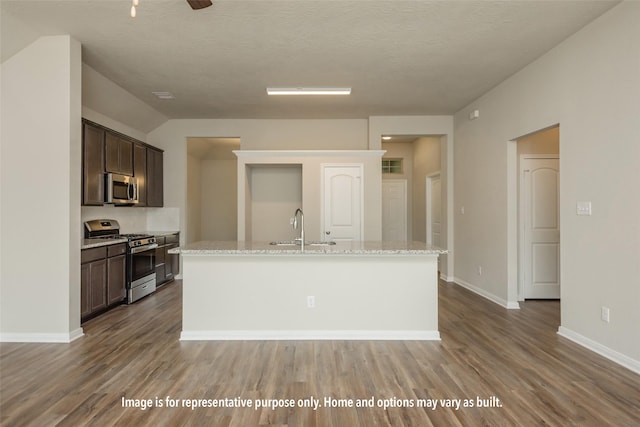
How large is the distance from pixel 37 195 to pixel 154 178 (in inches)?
104

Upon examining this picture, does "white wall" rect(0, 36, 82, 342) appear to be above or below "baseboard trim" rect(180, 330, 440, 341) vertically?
above

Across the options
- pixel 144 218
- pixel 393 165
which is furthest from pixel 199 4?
pixel 393 165

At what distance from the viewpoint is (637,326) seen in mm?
2676

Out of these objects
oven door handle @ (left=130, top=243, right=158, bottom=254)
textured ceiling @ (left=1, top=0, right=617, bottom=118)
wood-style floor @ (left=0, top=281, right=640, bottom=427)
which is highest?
textured ceiling @ (left=1, top=0, right=617, bottom=118)

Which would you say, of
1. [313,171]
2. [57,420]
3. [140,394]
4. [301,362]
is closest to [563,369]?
[301,362]

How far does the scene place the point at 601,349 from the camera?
2.98 m

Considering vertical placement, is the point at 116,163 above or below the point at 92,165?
above

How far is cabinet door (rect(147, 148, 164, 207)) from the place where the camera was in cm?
576

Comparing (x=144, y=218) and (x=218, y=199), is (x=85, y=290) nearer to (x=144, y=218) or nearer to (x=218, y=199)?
(x=144, y=218)

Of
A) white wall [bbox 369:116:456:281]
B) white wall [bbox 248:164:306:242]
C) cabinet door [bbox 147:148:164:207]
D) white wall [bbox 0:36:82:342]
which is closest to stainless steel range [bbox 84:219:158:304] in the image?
cabinet door [bbox 147:148:164:207]

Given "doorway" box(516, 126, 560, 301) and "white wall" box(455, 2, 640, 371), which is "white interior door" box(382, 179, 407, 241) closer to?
"doorway" box(516, 126, 560, 301)

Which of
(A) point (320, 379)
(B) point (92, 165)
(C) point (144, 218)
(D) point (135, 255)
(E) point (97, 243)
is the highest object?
(B) point (92, 165)

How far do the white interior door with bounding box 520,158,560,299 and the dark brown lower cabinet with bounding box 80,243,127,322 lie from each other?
213 inches

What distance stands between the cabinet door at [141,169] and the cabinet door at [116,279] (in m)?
1.25
